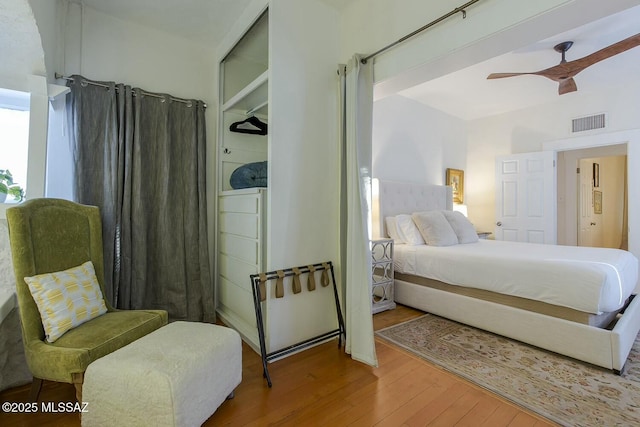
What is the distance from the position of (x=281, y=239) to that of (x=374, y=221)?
164 cm

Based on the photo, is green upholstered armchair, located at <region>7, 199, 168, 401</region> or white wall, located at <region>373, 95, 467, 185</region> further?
white wall, located at <region>373, 95, 467, 185</region>

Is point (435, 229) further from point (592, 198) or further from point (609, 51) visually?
point (592, 198)

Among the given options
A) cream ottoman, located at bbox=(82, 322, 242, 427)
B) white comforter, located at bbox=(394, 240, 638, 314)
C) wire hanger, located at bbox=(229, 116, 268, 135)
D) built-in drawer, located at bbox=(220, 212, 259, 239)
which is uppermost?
wire hanger, located at bbox=(229, 116, 268, 135)

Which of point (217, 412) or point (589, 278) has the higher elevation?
point (589, 278)

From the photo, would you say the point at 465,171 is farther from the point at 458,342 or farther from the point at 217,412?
the point at 217,412

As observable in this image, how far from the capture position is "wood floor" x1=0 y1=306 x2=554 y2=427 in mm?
1487

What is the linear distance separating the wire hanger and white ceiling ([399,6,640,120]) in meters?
2.17

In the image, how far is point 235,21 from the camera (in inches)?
98.7

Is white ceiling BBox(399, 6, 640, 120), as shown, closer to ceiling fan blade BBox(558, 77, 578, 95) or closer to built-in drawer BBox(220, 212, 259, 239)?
ceiling fan blade BBox(558, 77, 578, 95)

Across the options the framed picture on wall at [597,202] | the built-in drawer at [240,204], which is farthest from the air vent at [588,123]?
the built-in drawer at [240,204]

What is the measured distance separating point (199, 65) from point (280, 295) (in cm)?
237

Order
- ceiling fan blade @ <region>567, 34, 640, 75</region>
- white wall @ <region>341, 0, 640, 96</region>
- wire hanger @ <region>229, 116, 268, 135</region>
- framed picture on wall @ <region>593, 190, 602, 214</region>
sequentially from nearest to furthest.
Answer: white wall @ <region>341, 0, 640, 96</region>
ceiling fan blade @ <region>567, 34, 640, 75</region>
wire hanger @ <region>229, 116, 268, 135</region>
framed picture on wall @ <region>593, 190, 602, 214</region>

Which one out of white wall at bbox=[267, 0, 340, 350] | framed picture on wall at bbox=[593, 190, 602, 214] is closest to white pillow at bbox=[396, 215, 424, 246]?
white wall at bbox=[267, 0, 340, 350]

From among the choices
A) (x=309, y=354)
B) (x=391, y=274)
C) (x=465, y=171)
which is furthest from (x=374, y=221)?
(x=465, y=171)
